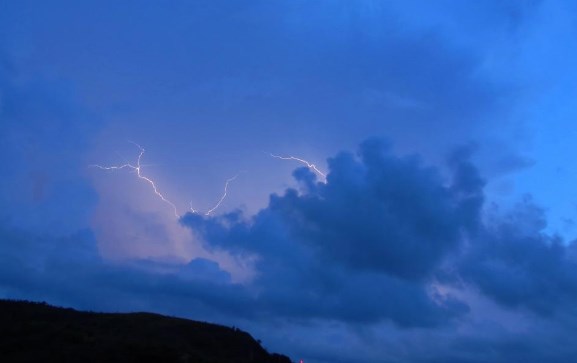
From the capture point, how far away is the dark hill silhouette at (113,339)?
50.4 meters

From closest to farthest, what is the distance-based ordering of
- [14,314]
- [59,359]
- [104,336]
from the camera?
[59,359] → [104,336] → [14,314]

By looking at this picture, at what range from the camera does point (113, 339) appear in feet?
180

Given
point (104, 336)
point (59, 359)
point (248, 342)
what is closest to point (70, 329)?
point (104, 336)

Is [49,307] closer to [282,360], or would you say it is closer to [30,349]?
[30,349]

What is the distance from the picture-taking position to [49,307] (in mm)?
68062

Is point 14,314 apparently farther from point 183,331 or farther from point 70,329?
point 183,331

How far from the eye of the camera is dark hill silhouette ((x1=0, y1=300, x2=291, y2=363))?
5044cm

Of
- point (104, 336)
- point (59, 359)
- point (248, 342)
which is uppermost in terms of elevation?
point (248, 342)

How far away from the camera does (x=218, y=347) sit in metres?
63.5

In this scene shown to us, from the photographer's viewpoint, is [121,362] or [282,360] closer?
[121,362]

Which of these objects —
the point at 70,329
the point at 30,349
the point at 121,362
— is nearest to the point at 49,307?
the point at 70,329

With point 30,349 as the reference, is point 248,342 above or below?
above

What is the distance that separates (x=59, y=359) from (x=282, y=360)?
81.6 ft

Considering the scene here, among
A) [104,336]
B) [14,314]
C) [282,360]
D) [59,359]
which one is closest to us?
[59,359]
